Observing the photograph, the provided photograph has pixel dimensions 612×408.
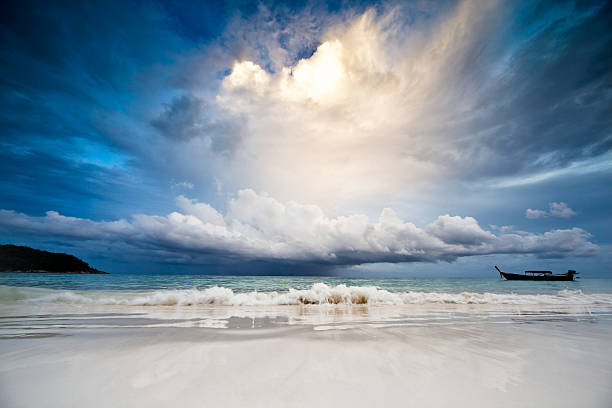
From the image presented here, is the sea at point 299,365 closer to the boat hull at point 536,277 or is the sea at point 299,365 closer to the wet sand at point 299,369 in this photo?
the wet sand at point 299,369

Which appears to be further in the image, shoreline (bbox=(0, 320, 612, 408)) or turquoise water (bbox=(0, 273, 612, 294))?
turquoise water (bbox=(0, 273, 612, 294))

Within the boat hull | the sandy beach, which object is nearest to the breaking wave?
the sandy beach

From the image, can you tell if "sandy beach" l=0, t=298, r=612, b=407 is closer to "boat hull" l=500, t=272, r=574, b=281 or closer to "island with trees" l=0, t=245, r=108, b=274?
"island with trees" l=0, t=245, r=108, b=274

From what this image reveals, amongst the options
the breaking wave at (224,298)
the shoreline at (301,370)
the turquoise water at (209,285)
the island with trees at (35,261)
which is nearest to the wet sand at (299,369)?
the shoreline at (301,370)

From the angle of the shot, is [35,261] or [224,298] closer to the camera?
[224,298]

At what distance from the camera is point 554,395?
92.7 inches

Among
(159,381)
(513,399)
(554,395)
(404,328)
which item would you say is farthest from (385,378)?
(404,328)

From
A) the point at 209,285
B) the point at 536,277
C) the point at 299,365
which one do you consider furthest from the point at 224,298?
the point at 536,277

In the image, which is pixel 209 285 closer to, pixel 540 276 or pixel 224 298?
pixel 224 298

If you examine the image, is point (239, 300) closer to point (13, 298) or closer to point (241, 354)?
point (241, 354)

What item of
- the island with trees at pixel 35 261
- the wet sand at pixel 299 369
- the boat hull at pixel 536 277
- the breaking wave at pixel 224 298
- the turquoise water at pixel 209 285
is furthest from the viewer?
the boat hull at pixel 536 277

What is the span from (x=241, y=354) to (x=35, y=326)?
5.49m

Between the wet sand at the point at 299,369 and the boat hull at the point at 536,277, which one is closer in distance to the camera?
the wet sand at the point at 299,369

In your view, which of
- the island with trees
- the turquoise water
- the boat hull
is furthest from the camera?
the boat hull
